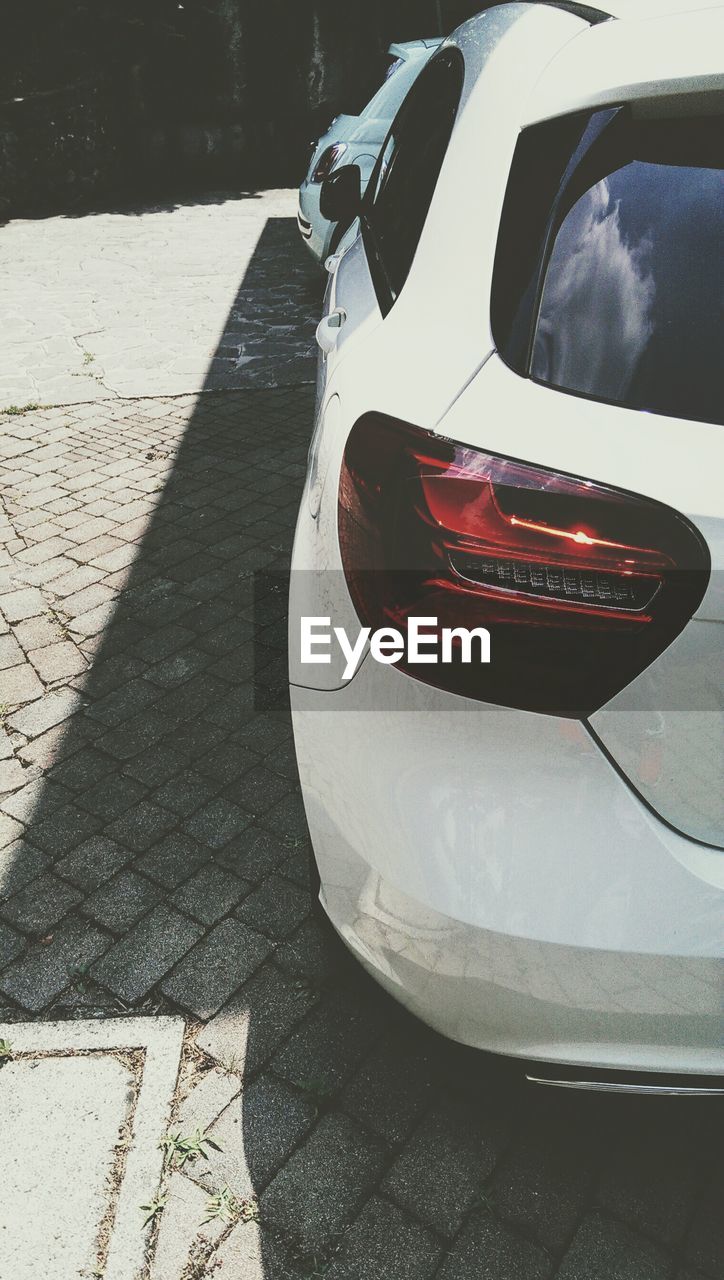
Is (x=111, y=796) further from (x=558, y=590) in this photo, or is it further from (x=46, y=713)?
(x=558, y=590)

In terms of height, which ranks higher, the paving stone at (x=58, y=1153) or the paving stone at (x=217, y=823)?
the paving stone at (x=58, y=1153)

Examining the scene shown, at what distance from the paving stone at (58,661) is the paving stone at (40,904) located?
42.0 inches

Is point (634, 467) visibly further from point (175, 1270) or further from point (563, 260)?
point (175, 1270)

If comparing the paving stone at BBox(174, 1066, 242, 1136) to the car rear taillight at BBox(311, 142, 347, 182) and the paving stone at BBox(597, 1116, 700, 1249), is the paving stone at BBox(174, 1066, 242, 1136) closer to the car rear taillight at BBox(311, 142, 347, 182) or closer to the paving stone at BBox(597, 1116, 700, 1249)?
the paving stone at BBox(597, 1116, 700, 1249)

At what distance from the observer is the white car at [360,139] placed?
724 cm

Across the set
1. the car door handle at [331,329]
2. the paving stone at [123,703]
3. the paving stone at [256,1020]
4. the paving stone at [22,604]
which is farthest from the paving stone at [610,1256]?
the paving stone at [22,604]

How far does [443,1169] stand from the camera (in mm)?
1942

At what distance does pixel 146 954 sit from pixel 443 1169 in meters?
0.89

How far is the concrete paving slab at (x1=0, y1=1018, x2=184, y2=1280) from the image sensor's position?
1832 millimetres

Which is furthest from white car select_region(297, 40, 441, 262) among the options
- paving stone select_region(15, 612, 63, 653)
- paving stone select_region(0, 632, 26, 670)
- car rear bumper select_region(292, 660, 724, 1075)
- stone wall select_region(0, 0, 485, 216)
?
car rear bumper select_region(292, 660, 724, 1075)

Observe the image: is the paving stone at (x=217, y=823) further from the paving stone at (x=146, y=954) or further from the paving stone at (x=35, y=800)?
the paving stone at (x=35, y=800)

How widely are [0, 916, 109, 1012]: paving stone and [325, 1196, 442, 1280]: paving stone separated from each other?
36.1 inches

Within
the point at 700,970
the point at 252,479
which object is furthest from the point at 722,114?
the point at 252,479

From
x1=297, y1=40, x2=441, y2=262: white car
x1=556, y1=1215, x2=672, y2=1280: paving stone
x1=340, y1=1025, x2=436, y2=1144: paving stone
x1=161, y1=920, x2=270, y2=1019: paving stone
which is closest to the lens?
x1=556, y1=1215, x2=672, y2=1280: paving stone
